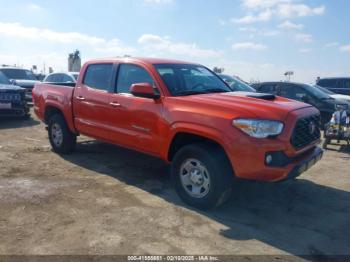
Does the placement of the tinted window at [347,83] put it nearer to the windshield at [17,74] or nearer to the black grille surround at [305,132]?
the black grille surround at [305,132]

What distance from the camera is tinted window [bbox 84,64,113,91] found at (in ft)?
20.5

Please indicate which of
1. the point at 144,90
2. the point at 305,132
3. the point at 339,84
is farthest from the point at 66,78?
the point at 339,84

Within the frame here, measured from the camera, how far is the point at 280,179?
14.2 ft

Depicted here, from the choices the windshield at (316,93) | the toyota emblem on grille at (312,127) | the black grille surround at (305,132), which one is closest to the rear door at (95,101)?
the black grille surround at (305,132)

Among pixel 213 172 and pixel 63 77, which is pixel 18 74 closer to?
pixel 63 77

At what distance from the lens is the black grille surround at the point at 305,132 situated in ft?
14.8

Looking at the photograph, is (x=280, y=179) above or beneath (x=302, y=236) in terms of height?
above

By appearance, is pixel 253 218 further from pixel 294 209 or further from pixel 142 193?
pixel 142 193

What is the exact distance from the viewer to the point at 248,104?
4.66 meters

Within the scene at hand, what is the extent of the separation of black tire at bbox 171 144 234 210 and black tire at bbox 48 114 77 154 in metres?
3.30

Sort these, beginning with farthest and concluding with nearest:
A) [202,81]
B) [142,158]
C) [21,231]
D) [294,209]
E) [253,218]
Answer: [142,158]
[202,81]
[294,209]
[253,218]
[21,231]

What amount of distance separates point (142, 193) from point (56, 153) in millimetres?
3098

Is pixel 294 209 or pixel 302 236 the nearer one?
pixel 302 236

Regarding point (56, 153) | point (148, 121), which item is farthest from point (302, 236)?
point (56, 153)
